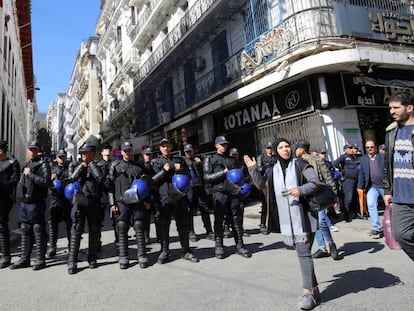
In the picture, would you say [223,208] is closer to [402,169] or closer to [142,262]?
[142,262]

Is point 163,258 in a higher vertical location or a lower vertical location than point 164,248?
lower

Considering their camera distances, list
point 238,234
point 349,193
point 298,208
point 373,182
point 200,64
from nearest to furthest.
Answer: point 298,208 → point 238,234 → point 373,182 → point 349,193 → point 200,64

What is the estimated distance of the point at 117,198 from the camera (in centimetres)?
521

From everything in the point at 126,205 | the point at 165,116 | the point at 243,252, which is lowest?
the point at 243,252

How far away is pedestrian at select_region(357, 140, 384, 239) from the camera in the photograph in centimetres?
621

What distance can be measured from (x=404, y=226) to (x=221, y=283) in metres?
2.16

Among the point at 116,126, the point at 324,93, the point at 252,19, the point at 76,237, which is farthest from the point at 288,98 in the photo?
the point at 116,126

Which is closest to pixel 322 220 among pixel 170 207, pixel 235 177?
pixel 235 177

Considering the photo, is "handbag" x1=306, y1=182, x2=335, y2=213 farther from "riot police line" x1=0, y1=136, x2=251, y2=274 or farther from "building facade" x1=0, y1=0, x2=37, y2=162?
"building facade" x1=0, y1=0, x2=37, y2=162

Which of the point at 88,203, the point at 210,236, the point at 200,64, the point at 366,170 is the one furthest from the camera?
the point at 200,64

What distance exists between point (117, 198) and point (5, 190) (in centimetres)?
181

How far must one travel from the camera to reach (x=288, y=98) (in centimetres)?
1166

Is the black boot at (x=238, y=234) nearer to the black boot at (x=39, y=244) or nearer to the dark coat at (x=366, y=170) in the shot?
the dark coat at (x=366, y=170)

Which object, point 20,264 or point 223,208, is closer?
point 20,264
